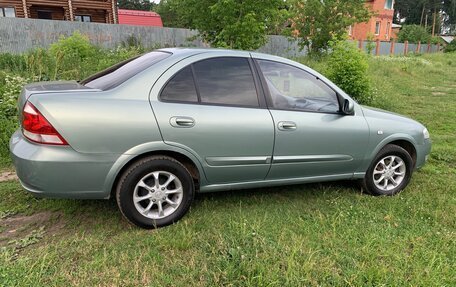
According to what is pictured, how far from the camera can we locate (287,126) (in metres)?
3.56

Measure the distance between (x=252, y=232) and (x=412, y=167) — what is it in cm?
238

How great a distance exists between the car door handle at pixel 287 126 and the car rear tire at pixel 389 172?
1202mm

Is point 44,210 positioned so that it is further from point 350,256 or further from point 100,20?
point 100,20

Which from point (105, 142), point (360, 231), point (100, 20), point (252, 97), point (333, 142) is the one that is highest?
point (100, 20)

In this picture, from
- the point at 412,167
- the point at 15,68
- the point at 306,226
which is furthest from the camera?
the point at 15,68

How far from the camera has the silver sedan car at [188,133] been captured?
2.88 m

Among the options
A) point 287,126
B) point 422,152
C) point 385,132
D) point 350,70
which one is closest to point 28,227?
point 287,126

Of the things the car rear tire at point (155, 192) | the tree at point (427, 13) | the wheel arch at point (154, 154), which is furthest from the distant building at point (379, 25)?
the car rear tire at point (155, 192)

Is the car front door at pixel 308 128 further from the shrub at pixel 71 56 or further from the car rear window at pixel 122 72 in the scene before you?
the shrub at pixel 71 56

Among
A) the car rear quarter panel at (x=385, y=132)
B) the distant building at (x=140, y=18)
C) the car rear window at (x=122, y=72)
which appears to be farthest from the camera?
the distant building at (x=140, y=18)

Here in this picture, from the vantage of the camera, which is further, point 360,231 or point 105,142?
point 360,231

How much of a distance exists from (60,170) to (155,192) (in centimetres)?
79

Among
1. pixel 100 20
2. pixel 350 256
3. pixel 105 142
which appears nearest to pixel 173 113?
pixel 105 142

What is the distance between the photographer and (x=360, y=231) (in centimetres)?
327
